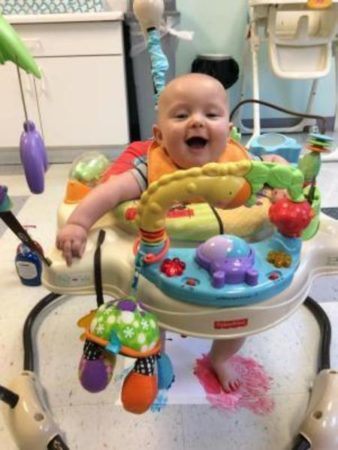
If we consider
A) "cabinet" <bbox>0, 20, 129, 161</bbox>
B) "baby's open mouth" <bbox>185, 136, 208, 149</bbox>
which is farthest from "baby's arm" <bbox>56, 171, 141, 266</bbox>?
"cabinet" <bbox>0, 20, 129, 161</bbox>

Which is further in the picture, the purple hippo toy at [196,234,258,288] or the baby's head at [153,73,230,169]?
the baby's head at [153,73,230,169]

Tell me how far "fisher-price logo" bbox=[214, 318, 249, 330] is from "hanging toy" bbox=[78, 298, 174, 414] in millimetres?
118

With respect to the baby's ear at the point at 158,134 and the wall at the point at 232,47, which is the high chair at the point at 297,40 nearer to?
the wall at the point at 232,47

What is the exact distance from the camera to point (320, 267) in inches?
26.0

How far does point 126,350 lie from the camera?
45 centimetres

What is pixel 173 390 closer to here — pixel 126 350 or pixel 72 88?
pixel 126 350

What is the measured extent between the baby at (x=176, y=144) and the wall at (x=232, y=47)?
1429 mm

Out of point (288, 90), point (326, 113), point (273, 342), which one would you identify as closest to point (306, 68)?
point (288, 90)

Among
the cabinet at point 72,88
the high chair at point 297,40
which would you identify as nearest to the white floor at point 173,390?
the cabinet at point 72,88

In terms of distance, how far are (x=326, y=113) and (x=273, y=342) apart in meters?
1.56

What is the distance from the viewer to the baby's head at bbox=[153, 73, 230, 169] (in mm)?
665

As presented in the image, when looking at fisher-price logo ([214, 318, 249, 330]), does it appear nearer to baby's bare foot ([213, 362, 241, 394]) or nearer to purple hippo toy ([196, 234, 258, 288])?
purple hippo toy ([196, 234, 258, 288])

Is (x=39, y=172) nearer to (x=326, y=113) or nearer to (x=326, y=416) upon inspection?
(x=326, y=416)

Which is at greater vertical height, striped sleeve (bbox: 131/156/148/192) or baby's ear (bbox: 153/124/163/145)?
baby's ear (bbox: 153/124/163/145)
